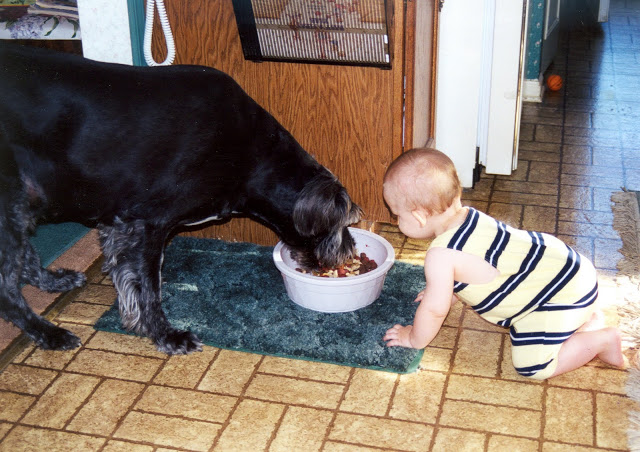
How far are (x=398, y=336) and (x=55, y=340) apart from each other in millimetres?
1318

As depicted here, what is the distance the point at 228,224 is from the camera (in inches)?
144

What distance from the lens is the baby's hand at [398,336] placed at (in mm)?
2766

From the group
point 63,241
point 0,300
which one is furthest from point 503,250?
point 63,241

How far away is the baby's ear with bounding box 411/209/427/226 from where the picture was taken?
2527 millimetres

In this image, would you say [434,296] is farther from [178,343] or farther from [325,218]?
[178,343]

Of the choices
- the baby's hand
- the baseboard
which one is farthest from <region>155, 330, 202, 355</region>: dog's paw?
the baseboard

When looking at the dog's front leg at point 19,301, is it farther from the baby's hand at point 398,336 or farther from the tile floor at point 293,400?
the baby's hand at point 398,336

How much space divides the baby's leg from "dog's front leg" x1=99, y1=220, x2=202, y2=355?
1.34 metres

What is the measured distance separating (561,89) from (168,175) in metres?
3.83

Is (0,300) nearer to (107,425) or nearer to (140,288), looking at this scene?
(140,288)

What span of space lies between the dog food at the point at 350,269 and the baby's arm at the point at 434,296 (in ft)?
1.55

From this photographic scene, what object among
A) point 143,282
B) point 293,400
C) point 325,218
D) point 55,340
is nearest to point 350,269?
point 325,218

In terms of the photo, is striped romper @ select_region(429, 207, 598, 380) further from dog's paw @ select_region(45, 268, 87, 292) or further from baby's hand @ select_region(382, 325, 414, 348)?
dog's paw @ select_region(45, 268, 87, 292)

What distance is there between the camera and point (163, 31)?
128 inches
